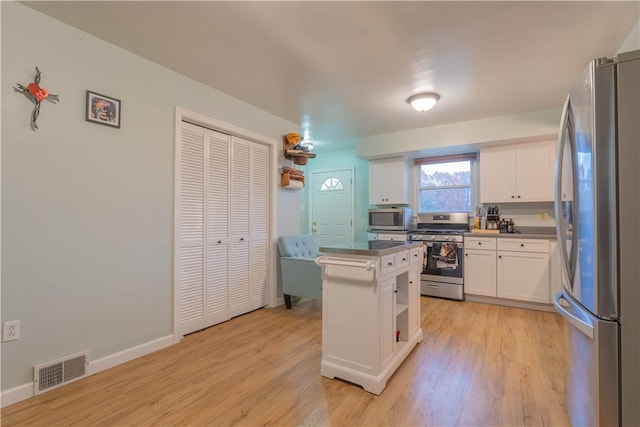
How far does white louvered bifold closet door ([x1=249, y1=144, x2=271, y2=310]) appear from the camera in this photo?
3613mm

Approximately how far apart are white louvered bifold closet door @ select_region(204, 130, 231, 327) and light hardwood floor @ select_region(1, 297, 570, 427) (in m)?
0.36

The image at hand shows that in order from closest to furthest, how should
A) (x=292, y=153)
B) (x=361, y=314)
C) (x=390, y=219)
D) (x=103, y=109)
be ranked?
(x=361, y=314) < (x=103, y=109) < (x=292, y=153) < (x=390, y=219)

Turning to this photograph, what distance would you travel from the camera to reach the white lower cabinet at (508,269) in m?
3.59

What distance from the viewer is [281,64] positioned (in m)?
2.56

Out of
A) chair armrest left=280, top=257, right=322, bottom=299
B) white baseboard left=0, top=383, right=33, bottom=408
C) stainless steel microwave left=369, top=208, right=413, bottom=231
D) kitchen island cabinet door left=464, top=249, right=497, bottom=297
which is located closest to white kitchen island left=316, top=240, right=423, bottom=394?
chair armrest left=280, top=257, right=322, bottom=299

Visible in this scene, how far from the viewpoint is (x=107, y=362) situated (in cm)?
222

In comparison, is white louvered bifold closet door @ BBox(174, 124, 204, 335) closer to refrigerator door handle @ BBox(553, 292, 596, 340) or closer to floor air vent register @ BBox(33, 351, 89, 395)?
floor air vent register @ BBox(33, 351, 89, 395)

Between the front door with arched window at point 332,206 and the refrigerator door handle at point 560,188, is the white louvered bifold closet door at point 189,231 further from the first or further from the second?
the front door with arched window at point 332,206

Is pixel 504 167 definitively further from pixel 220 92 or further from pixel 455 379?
pixel 220 92

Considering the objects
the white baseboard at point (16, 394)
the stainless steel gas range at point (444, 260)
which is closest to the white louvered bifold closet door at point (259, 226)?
the white baseboard at point (16, 394)

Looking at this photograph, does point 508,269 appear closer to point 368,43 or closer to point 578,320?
point 578,320

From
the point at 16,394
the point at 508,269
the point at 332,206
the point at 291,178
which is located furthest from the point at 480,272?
the point at 16,394

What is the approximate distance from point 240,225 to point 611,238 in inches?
Result: 122

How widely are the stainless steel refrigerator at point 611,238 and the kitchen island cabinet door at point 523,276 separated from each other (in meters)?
2.80
